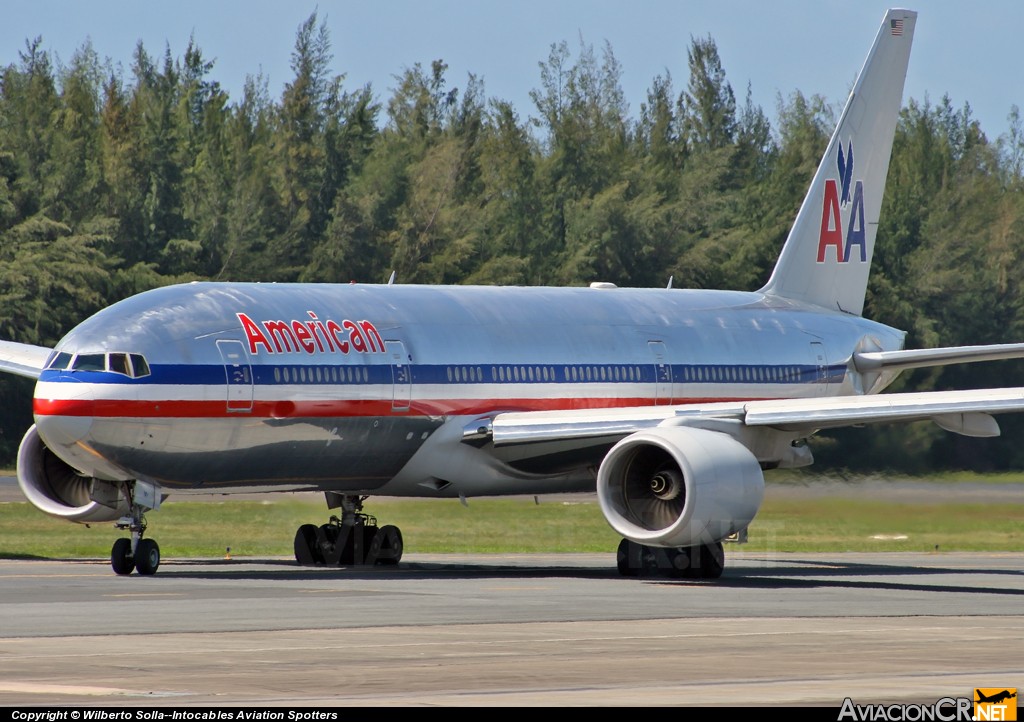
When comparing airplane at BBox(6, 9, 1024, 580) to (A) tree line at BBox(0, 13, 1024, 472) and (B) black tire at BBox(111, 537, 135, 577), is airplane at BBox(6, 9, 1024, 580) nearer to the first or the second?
(B) black tire at BBox(111, 537, 135, 577)

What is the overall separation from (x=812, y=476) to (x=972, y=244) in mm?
40735

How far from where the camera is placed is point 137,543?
2456 cm

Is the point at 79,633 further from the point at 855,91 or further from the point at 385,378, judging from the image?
the point at 855,91

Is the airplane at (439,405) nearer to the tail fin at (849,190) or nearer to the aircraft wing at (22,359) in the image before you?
the aircraft wing at (22,359)

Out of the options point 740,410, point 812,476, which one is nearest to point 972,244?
point 812,476

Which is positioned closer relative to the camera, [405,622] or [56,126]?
[405,622]

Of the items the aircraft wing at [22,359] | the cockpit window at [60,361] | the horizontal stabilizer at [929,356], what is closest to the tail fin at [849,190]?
the horizontal stabilizer at [929,356]

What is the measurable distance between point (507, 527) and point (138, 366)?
45.4 ft

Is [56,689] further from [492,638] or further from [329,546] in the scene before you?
[329,546]

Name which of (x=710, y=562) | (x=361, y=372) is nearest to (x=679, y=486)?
(x=710, y=562)

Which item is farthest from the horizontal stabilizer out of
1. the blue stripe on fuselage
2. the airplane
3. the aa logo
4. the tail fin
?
the aa logo

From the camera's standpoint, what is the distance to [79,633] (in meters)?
17.0

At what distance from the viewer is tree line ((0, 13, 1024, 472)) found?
62.2 metres

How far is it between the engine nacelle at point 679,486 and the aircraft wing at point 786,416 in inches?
20.4
